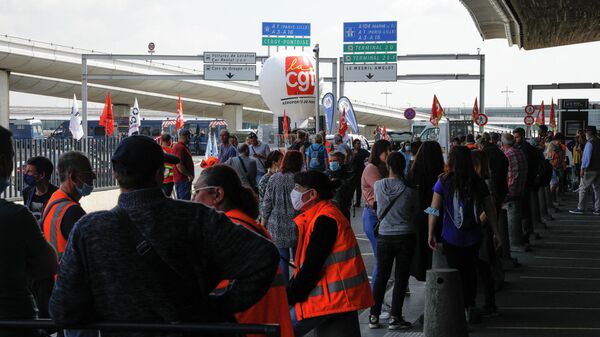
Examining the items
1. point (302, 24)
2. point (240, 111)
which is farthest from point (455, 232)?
point (240, 111)

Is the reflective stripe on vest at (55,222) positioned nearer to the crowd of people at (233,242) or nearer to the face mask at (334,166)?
the crowd of people at (233,242)

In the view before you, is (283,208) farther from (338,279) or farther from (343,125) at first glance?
(343,125)

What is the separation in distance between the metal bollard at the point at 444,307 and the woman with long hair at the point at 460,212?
1.98 m

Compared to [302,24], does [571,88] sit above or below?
below

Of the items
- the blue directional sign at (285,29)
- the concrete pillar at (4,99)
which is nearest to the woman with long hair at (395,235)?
the blue directional sign at (285,29)

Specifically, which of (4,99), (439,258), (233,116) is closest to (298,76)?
(4,99)

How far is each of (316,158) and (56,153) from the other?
564 centimetres

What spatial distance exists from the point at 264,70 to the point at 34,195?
46047 mm

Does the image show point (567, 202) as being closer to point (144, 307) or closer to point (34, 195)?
point (34, 195)

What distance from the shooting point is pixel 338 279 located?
6.00m

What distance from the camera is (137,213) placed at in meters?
3.58

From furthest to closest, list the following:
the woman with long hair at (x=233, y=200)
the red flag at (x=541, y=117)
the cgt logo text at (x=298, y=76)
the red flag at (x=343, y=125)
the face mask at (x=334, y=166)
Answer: the red flag at (x=541, y=117)
the cgt logo text at (x=298, y=76)
the red flag at (x=343, y=125)
the face mask at (x=334, y=166)
the woman with long hair at (x=233, y=200)

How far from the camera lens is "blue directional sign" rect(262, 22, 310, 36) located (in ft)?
186

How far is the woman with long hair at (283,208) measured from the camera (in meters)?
10.4
